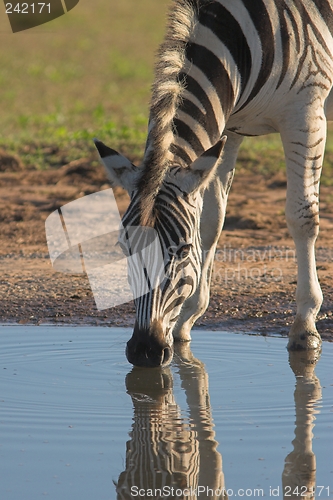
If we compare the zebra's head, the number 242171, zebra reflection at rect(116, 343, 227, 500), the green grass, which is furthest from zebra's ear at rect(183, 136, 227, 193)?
the number 242171

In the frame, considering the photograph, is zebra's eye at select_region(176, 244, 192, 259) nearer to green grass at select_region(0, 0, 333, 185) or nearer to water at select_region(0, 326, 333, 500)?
water at select_region(0, 326, 333, 500)

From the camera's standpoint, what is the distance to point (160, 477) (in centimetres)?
326

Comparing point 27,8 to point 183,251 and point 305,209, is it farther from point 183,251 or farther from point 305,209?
point 183,251

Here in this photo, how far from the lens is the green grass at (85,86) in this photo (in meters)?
11.3

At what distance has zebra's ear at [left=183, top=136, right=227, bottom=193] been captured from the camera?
4039 millimetres

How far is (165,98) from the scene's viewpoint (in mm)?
4215

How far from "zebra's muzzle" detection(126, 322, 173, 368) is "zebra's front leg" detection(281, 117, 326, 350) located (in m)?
1.47

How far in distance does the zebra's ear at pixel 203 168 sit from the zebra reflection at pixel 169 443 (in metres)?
1.13

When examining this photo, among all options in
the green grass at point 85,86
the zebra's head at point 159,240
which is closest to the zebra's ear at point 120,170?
the zebra's head at point 159,240

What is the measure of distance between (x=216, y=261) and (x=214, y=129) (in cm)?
312

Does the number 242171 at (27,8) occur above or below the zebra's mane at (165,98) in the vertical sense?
above

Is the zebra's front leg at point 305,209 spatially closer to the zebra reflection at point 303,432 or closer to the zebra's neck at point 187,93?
the zebra reflection at point 303,432

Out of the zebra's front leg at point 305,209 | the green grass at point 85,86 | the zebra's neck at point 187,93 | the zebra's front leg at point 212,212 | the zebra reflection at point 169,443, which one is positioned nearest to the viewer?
the zebra reflection at point 169,443

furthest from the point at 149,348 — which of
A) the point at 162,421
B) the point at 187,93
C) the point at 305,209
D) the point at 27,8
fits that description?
the point at 27,8
